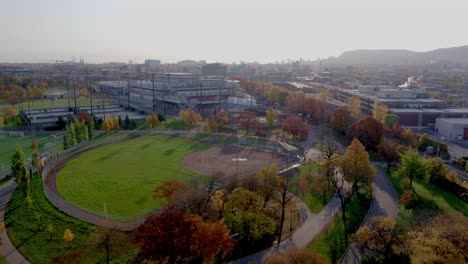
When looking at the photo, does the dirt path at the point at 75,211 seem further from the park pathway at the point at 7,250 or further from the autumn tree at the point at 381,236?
the autumn tree at the point at 381,236

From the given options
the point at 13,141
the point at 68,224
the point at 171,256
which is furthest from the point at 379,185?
the point at 13,141

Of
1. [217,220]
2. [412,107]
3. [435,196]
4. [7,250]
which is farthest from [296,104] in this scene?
[7,250]

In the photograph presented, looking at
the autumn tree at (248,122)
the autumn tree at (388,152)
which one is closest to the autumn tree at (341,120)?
the autumn tree at (388,152)

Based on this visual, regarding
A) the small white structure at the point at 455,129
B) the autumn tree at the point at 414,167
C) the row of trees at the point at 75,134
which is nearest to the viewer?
the autumn tree at the point at 414,167

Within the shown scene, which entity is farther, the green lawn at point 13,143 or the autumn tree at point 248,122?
the autumn tree at point 248,122

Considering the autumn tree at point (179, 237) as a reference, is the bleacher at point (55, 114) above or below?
above

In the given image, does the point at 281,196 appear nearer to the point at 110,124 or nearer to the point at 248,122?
the point at 248,122

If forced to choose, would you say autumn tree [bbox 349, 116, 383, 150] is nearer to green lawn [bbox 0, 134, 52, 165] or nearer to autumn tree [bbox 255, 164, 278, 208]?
autumn tree [bbox 255, 164, 278, 208]
